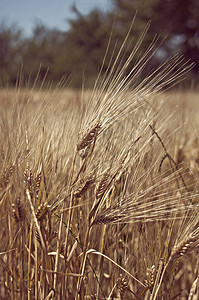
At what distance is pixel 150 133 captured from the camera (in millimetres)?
800

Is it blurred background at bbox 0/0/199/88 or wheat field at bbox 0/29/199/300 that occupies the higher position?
blurred background at bbox 0/0/199/88

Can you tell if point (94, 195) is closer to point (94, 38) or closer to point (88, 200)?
point (88, 200)

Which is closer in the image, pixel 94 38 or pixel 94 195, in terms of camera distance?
pixel 94 195

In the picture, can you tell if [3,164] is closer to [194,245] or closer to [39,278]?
[39,278]

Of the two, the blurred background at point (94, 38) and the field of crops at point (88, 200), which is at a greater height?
the blurred background at point (94, 38)

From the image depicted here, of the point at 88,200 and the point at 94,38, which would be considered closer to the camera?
the point at 88,200

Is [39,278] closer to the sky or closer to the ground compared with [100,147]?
closer to the ground

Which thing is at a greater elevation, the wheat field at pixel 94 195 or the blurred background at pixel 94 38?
the blurred background at pixel 94 38

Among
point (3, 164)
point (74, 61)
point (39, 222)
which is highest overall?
point (74, 61)

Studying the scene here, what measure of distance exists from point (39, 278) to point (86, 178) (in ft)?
0.91

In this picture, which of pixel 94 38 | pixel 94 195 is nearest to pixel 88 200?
pixel 94 195

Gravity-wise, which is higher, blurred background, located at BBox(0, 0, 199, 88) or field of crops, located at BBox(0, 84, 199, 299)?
blurred background, located at BBox(0, 0, 199, 88)

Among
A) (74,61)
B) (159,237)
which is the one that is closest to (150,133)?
(159,237)

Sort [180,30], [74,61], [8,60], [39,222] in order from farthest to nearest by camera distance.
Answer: [8,60]
[74,61]
[180,30]
[39,222]
